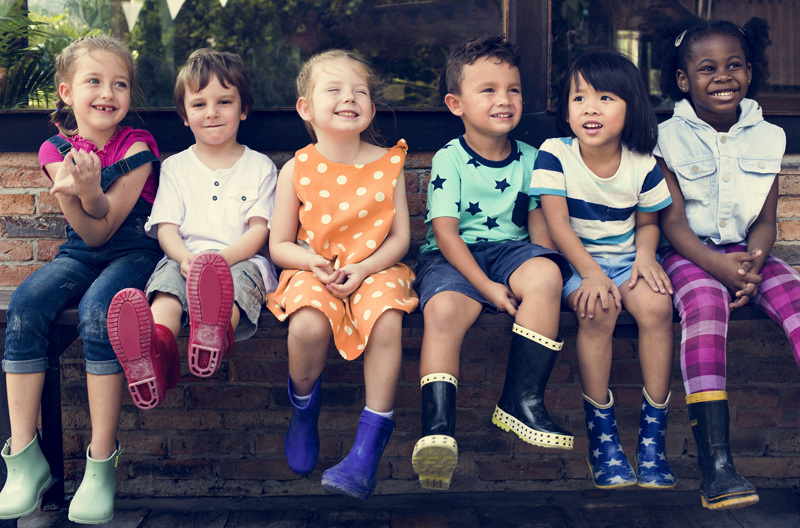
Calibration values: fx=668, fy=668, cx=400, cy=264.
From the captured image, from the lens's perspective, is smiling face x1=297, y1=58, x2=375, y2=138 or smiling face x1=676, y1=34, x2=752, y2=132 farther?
smiling face x1=676, y1=34, x2=752, y2=132

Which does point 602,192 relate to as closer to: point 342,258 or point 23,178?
point 342,258

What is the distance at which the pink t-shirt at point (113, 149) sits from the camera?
2.23m

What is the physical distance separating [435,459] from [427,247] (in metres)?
0.79

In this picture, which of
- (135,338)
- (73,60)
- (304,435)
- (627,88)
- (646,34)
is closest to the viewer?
(135,338)

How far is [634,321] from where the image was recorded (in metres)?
2.01

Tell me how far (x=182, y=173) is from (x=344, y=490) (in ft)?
3.94

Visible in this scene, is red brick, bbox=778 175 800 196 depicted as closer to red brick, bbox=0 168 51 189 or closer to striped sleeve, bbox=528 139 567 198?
striped sleeve, bbox=528 139 567 198

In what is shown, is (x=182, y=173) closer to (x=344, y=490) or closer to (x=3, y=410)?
(x=3, y=410)

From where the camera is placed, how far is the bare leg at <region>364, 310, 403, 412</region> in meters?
1.91

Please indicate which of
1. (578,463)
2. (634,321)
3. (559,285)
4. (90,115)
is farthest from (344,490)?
(90,115)

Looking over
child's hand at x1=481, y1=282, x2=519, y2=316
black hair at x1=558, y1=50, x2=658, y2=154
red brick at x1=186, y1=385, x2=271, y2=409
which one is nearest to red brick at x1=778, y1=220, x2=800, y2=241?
black hair at x1=558, y1=50, x2=658, y2=154

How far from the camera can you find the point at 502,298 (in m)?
1.96

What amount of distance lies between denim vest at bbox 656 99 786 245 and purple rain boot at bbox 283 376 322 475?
140cm

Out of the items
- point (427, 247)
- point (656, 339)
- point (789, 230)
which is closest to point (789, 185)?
point (789, 230)
